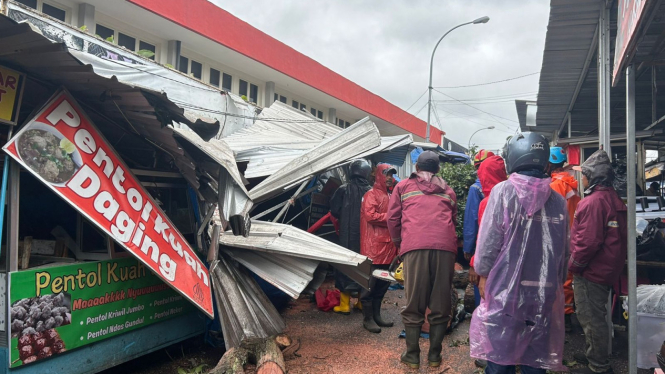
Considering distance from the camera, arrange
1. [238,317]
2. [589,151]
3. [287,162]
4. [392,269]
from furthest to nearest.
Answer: [589,151] < [287,162] < [392,269] < [238,317]

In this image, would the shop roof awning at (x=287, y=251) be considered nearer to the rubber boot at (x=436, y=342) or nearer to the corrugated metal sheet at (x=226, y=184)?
the corrugated metal sheet at (x=226, y=184)

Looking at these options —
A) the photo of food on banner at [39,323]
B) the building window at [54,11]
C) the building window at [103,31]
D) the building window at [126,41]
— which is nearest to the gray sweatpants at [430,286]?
the photo of food on banner at [39,323]

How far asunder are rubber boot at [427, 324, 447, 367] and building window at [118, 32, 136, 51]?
35.6ft

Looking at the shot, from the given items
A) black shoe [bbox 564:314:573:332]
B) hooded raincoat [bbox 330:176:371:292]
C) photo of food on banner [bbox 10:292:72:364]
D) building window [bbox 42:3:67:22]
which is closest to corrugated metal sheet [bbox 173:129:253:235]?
photo of food on banner [bbox 10:292:72:364]

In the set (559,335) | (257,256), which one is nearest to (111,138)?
(257,256)

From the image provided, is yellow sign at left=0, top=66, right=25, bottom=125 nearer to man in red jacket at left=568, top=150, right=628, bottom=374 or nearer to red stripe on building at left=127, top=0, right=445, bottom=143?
man in red jacket at left=568, top=150, right=628, bottom=374

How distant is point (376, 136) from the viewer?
234 inches

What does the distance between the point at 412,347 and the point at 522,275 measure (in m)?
1.63

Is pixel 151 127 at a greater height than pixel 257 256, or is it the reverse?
pixel 151 127

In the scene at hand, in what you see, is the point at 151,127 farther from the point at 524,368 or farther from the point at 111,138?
the point at 524,368

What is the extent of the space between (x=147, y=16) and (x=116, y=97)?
337 inches

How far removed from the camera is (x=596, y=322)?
401 centimetres

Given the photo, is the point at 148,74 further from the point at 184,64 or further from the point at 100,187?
the point at 184,64

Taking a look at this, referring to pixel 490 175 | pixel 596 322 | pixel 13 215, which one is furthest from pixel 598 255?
pixel 13 215
